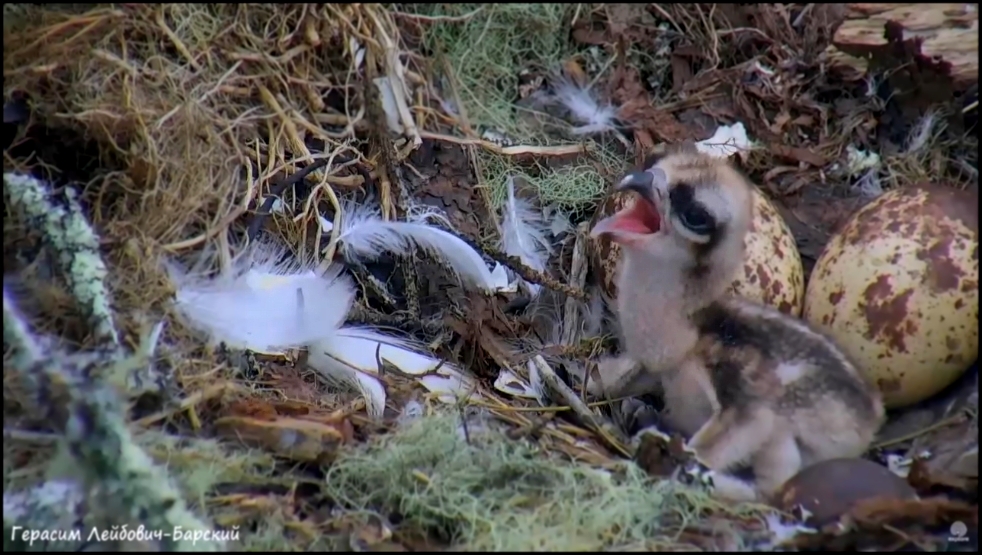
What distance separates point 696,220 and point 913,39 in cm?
98

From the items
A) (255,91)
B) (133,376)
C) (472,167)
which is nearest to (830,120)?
(472,167)

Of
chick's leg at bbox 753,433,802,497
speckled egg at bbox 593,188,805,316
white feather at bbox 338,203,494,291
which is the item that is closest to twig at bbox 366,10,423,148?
white feather at bbox 338,203,494,291

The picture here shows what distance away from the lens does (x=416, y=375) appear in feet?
8.61

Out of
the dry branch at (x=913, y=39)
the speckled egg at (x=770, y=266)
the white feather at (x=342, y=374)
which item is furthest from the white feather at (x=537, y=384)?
the dry branch at (x=913, y=39)

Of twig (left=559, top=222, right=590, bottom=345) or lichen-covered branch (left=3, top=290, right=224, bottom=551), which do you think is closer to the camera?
lichen-covered branch (left=3, top=290, right=224, bottom=551)

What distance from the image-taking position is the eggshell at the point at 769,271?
250cm

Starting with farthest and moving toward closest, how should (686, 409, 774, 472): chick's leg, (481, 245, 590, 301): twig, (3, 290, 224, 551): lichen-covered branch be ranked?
(481, 245, 590, 301): twig, (686, 409, 774, 472): chick's leg, (3, 290, 224, 551): lichen-covered branch

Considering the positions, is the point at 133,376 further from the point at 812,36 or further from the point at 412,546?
the point at 812,36

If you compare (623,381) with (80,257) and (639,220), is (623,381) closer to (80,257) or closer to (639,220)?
(639,220)

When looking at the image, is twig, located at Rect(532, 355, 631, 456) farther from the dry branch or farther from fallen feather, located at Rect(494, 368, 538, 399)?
the dry branch

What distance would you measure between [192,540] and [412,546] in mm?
400

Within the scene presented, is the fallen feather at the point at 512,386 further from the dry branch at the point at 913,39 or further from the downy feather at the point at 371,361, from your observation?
the dry branch at the point at 913,39

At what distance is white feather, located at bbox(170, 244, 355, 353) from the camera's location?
221cm

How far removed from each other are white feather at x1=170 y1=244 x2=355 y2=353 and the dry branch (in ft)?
5.40
